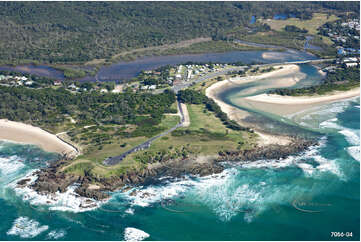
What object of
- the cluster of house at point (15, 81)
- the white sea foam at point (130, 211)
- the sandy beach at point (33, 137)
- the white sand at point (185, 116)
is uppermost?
the cluster of house at point (15, 81)

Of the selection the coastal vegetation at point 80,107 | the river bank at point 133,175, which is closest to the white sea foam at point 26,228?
the river bank at point 133,175

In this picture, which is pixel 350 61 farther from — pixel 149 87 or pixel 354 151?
pixel 149 87

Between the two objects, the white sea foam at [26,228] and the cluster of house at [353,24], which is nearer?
the white sea foam at [26,228]

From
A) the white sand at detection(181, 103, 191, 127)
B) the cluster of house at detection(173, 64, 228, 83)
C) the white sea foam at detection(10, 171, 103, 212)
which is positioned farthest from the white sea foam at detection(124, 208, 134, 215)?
the cluster of house at detection(173, 64, 228, 83)

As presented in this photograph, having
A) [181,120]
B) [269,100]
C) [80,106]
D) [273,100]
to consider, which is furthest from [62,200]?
[273,100]

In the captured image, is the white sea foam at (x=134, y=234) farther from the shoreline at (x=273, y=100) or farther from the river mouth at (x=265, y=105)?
the shoreline at (x=273, y=100)
